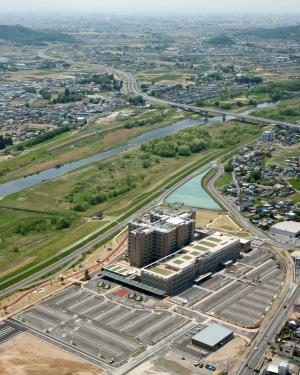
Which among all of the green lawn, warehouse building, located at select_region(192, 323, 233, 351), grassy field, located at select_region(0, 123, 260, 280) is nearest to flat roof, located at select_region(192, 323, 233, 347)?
warehouse building, located at select_region(192, 323, 233, 351)

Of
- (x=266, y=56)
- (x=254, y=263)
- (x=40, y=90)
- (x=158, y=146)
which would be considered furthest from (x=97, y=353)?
(x=266, y=56)

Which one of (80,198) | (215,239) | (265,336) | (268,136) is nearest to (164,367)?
(265,336)

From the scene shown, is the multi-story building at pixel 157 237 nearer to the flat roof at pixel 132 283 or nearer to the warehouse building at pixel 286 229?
the flat roof at pixel 132 283

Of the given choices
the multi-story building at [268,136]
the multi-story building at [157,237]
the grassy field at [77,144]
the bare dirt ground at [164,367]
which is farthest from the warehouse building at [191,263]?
the multi-story building at [268,136]

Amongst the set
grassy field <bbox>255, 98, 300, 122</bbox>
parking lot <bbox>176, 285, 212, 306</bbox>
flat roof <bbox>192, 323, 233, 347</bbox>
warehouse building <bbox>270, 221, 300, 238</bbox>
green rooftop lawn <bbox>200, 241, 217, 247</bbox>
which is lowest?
parking lot <bbox>176, 285, 212, 306</bbox>

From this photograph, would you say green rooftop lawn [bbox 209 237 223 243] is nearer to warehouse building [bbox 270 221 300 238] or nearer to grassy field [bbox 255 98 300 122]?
warehouse building [bbox 270 221 300 238]

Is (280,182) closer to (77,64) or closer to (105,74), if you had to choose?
(105,74)
